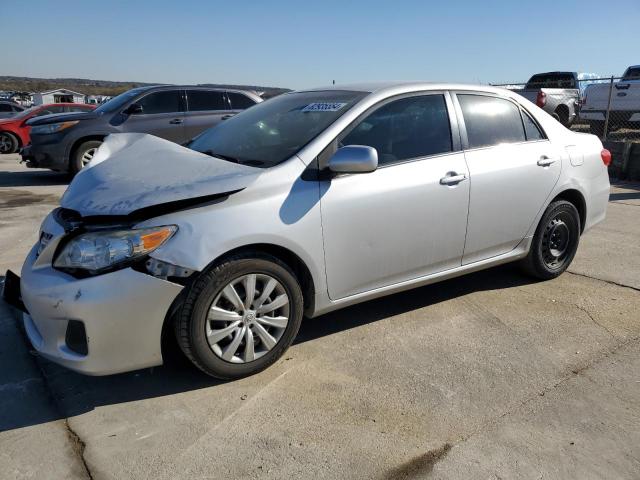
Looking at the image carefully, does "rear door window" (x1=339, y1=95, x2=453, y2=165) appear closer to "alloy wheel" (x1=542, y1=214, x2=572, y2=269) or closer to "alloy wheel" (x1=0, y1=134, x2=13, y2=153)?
"alloy wheel" (x1=542, y1=214, x2=572, y2=269)

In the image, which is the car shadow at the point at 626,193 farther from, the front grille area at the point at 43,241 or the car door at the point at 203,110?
the front grille area at the point at 43,241

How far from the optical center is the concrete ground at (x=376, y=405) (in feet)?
7.93

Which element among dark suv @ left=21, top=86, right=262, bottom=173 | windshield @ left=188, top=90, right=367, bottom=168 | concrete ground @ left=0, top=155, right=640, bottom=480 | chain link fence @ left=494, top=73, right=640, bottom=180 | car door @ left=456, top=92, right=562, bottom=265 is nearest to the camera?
concrete ground @ left=0, top=155, right=640, bottom=480

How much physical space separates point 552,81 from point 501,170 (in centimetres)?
1545

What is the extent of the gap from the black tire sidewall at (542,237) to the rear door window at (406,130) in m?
1.16

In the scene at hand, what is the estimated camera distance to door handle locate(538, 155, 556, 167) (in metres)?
4.20

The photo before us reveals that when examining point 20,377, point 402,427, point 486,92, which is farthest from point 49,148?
point 402,427

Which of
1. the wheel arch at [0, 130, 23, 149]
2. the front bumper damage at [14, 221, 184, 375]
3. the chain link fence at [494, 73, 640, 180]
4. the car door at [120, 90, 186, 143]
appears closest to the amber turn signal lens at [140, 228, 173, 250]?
the front bumper damage at [14, 221, 184, 375]

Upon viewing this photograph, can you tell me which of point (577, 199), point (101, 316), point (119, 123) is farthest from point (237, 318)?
point (119, 123)

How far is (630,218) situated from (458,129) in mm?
4351

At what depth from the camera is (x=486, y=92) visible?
163 inches

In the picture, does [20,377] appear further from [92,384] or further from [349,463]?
[349,463]

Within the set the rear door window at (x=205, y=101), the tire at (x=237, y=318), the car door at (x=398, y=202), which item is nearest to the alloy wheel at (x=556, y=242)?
the car door at (x=398, y=202)

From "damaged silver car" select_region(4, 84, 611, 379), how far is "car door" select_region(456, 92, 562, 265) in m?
0.01
